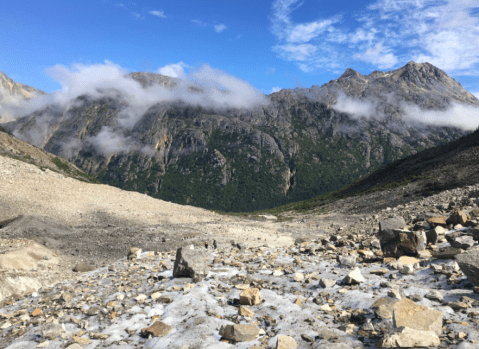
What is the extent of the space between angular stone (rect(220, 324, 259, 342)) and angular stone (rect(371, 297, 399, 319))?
2.95m

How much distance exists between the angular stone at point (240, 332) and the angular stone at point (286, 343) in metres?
0.83

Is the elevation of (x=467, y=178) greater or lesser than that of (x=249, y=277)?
greater

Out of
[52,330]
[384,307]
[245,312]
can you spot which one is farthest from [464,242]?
[52,330]

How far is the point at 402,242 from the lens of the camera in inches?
411

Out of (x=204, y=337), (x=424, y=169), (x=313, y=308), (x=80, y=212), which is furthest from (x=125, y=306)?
(x=424, y=169)

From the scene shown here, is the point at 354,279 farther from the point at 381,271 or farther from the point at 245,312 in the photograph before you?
the point at 245,312

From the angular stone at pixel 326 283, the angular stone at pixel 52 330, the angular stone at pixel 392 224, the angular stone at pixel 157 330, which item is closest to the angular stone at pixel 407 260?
the angular stone at pixel 326 283

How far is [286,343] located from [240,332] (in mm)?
1160

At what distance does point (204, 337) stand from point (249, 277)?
13.0 ft

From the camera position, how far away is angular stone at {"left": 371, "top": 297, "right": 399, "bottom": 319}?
641cm

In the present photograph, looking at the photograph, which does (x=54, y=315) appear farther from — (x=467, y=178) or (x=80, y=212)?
(x=467, y=178)

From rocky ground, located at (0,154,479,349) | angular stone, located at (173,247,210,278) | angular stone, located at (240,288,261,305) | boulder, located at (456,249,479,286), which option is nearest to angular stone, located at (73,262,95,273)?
rocky ground, located at (0,154,479,349)

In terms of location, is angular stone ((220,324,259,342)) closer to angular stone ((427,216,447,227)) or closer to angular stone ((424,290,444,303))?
angular stone ((424,290,444,303))

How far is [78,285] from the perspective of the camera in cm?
1227
